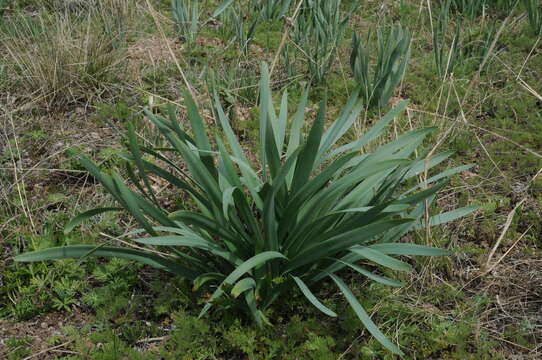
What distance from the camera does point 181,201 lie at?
A: 271 centimetres

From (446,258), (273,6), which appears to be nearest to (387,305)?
(446,258)

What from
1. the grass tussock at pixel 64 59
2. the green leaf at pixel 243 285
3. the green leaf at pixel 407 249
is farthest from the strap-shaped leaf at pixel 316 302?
the grass tussock at pixel 64 59

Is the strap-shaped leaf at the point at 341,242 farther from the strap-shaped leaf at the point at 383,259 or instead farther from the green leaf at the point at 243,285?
the green leaf at the point at 243,285

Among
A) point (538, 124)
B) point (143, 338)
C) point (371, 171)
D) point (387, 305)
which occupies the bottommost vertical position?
point (143, 338)

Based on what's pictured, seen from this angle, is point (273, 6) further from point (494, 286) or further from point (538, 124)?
point (494, 286)

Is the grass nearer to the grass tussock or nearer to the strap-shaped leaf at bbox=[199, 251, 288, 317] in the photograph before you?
the grass tussock

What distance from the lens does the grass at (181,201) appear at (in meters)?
2.14

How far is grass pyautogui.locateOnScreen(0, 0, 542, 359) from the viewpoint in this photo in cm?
214

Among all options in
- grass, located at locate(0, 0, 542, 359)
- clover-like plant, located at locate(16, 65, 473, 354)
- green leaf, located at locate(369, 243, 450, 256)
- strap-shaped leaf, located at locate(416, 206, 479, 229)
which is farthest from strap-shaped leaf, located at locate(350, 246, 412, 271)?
strap-shaped leaf, located at locate(416, 206, 479, 229)

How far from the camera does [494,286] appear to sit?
2.40m

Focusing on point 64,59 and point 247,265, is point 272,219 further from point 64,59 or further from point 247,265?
point 64,59

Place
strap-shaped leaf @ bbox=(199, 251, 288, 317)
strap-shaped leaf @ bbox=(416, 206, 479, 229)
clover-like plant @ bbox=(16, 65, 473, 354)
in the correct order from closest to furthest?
strap-shaped leaf @ bbox=(199, 251, 288, 317) → clover-like plant @ bbox=(16, 65, 473, 354) → strap-shaped leaf @ bbox=(416, 206, 479, 229)

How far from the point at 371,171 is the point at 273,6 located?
103 inches

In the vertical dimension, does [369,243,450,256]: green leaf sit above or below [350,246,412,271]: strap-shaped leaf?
below
